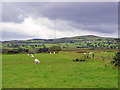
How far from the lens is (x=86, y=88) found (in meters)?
16.0

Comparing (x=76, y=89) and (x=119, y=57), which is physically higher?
(x=119, y=57)

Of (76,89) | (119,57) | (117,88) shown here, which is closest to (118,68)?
(119,57)

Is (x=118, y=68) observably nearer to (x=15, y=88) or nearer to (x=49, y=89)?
(x=49, y=89)

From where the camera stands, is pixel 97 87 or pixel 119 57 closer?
pixel 97 87

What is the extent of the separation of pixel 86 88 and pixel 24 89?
573 centimetres

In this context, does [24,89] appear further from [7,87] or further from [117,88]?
[117,88]

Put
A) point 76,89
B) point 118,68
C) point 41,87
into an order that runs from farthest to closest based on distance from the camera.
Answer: point 118,68
point 41,87
point 76,89

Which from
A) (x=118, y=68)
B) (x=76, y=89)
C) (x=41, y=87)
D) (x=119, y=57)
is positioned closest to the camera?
(x=76, y=89)

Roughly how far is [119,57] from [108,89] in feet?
52.9

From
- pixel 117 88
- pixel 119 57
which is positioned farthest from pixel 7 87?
pixel 119 57

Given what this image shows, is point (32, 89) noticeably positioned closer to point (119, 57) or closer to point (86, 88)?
point (86, 88)

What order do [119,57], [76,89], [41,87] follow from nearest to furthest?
[76,89] → [41,87] → [119,57]

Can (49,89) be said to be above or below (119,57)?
below

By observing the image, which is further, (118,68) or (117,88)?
(118,68)
